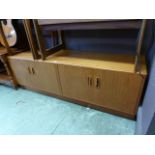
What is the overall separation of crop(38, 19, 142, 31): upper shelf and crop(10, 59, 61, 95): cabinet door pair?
430mm

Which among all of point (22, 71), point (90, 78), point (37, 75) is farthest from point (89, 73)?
point (22, 71)

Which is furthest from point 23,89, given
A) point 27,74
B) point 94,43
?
point 94,43

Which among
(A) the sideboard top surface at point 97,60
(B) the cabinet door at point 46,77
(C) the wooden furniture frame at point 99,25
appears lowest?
(B) the cabinet door at point 46,77

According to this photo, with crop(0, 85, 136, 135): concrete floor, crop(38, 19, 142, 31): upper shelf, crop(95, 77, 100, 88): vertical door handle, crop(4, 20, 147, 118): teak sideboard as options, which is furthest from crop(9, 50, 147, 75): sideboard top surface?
crop(0, 85, 136, 135): concrete floor

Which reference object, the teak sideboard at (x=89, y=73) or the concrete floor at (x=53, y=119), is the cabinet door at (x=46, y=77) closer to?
the teak sideboard at (x=89, y=73)

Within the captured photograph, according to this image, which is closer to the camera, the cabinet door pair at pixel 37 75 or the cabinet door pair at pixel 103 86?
the cabinet door pair at pixel 103 86

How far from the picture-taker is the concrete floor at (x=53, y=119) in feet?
4.40

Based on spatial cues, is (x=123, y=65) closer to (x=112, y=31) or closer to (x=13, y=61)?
(x=112, y=31)

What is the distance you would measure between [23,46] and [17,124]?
1182mm

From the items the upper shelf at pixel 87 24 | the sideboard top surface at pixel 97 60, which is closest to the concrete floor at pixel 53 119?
the sideboard top surface at pixel 97 60

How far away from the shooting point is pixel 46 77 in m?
1.66

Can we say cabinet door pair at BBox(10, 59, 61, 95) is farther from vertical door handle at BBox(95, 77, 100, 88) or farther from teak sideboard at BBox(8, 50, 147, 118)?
vertical door handle at BBox(95, 77, 100, 88)

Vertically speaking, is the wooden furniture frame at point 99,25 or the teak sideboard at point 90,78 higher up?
the wooden furniture frame at point 99,25
